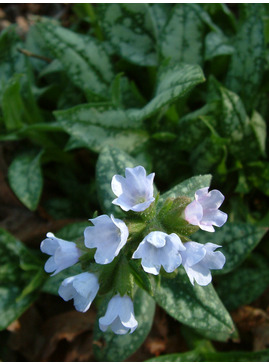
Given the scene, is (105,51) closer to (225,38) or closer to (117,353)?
(225,38)

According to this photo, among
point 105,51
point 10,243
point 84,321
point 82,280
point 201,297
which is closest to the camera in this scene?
point 82,280

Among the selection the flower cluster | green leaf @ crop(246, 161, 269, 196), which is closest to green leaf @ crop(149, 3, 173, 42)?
green leaf @ crop(246, 161, 269, 196)

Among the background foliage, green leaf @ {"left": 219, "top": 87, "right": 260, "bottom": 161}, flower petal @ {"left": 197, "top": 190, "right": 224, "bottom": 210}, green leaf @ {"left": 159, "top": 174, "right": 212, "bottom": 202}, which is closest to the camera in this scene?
flower petal @ {"left": 197, "top": 190, "right": 224, "bottom": 210}

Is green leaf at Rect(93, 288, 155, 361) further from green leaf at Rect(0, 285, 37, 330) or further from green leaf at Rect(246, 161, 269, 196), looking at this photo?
green leaf at Rect(246, 161, 269, 196)

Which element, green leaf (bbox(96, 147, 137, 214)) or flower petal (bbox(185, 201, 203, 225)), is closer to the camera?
flower petal (bbox(185, 201, 203, 225))

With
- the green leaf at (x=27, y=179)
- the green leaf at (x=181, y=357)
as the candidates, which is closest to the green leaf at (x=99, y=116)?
the green leaf at (x=27, y=179)

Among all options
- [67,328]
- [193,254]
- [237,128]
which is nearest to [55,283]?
[67,328]

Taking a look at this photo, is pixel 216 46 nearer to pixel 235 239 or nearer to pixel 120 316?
pixel 235 239

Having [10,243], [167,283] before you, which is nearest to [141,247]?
[167,283]
